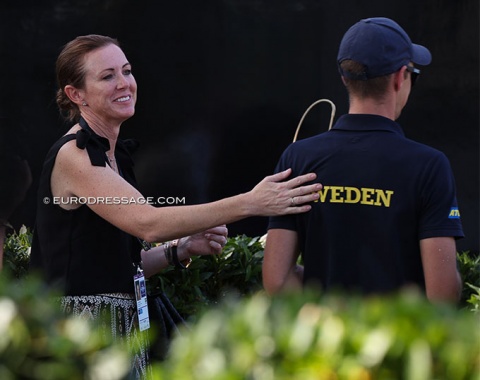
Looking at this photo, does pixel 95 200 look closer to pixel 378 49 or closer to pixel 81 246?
pixel 81 246

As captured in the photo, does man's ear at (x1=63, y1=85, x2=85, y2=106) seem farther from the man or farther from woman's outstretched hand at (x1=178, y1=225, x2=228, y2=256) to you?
the man

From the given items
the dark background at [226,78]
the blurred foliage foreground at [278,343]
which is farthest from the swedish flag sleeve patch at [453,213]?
the dark background at [226,78]

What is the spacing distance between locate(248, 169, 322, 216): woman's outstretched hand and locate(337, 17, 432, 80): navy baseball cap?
13.0 inches

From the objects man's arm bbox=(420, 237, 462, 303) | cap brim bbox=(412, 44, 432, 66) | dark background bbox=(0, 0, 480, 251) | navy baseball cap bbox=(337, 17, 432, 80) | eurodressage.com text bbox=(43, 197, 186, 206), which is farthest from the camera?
dark background bbox=(0, 0, 480, 251)

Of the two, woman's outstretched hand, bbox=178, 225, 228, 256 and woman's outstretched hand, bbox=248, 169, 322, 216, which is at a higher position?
woman's outstretched hand, bbox=248, 169, 322, 216

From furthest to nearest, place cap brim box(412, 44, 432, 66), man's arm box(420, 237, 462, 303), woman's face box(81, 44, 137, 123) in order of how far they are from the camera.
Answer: woman's face box(81, 44, 137, 123), cap brim box(412, 44, 432, 66), man's arm box(420, 237, 462, 303)

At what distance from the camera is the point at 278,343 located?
1607mm

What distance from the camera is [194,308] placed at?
4266mm

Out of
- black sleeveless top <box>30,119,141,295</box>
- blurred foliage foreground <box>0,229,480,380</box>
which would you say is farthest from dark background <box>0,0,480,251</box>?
blurred foliage foreground <box>0,229,480,380</box>

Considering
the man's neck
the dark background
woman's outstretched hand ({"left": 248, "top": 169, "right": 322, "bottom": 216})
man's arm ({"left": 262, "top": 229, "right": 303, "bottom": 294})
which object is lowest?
man's arm ({"left": 262, "top": 229, "right": 303, "bottom": 294})

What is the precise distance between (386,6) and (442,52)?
490 mm

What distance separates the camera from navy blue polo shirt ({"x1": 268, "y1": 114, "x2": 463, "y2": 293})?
2637 mm

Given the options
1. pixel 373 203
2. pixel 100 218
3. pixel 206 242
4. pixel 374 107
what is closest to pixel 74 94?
pixel 100 218

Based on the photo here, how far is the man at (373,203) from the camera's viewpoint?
264 cm
